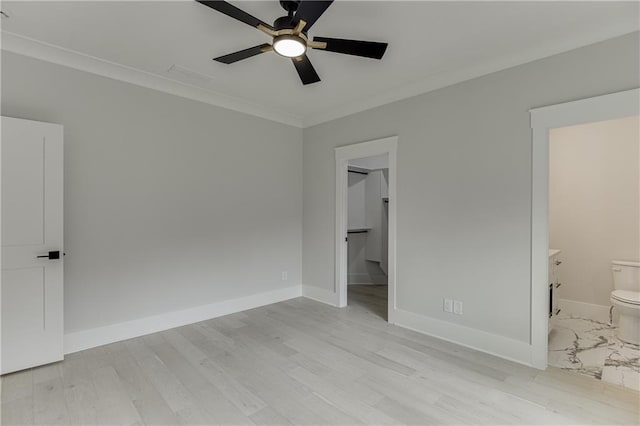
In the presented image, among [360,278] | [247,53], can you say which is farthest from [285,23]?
[360,278]

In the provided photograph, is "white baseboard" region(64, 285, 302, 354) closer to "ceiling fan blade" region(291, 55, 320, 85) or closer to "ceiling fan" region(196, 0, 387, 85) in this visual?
"ceiling fan" region(196, 0, 387, 85)

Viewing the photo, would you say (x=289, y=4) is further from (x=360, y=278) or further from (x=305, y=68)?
(x=360, y=278)

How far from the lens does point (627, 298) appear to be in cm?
304

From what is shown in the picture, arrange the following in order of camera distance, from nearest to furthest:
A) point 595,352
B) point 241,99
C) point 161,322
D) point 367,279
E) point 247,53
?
point 247,53 → point 595,352 → point 161,322 → point 241,99 → point 367,279

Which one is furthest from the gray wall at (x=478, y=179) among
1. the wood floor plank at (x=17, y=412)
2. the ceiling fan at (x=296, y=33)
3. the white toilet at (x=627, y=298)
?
the wood floor plank at (x=17, y=412)

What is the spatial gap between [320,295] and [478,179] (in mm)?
2628

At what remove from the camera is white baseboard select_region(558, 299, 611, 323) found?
3.72 metres

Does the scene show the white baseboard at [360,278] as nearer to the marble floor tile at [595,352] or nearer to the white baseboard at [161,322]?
the white baseboard at [161,322]

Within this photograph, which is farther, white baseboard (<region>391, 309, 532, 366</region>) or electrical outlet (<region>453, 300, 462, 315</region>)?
electrical outlet (<region>453, 300, 462, 315</region>)

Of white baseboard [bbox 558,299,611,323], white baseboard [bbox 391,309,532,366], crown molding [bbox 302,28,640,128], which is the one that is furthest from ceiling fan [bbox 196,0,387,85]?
white baseboard [bbox 558,299,611,323]

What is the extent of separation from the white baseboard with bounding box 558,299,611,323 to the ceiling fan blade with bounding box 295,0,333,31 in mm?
4464

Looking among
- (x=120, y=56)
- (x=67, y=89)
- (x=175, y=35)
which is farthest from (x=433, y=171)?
(x=67, y=89)

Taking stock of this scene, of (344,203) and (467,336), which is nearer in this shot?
(467,336)

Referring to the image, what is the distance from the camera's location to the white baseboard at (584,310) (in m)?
3.72
